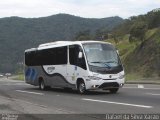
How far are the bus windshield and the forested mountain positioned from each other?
315ft

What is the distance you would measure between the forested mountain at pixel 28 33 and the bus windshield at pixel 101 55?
9587 centimetres

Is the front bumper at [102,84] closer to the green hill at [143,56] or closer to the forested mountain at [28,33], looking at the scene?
the green hill at [143,56]

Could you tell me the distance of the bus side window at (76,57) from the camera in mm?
25922

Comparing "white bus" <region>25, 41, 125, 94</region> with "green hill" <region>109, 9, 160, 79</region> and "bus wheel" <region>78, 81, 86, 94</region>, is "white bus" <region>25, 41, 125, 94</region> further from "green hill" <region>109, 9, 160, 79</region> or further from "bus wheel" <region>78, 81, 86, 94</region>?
"green hill" <region>109, 9, 160, 79</region>

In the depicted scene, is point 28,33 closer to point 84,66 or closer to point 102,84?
point 84,66

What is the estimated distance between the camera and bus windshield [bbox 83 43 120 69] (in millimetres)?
25391

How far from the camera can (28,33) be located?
436 feet

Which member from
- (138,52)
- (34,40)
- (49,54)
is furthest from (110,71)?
(34,40)

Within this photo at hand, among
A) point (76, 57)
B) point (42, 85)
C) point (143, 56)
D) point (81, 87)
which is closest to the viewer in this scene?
point (81, 87)

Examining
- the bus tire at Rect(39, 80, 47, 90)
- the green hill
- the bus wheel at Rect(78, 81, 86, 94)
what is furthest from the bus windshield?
the green hill

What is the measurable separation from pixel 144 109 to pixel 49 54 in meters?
15.3

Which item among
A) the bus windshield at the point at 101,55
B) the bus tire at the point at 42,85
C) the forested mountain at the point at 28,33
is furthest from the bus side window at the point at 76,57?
the forested mountain at the point at 28,33

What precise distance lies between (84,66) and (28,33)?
10820cm

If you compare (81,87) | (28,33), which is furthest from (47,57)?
(28,33)
